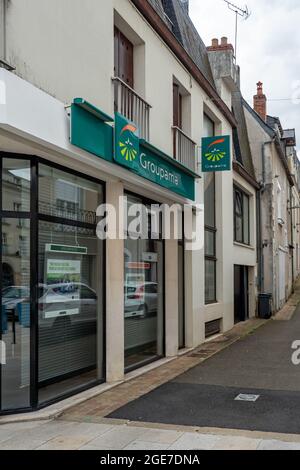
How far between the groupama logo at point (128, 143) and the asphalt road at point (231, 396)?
11.4 ft

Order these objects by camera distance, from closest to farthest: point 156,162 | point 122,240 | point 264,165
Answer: point 122,240, point 156,162, point 264,165

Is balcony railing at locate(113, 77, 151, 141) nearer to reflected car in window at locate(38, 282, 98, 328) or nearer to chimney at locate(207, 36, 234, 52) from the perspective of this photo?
reflected car in window at locate(38, 282, 98, 328)

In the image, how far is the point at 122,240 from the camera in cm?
851

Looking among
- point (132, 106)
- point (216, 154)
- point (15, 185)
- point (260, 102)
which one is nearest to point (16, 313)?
point (15, 185)

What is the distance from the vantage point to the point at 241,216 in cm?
1831

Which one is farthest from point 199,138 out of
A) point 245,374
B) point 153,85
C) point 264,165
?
point 264,165

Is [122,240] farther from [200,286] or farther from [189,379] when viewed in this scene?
[200,286]

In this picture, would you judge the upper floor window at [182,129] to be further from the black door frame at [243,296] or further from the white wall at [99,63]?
the black door frame at [243,296]

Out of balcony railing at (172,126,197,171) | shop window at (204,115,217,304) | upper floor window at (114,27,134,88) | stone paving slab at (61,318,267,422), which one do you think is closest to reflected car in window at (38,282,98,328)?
stone paving slab at (61,318,267,422)

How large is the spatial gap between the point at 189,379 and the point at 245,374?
103cm

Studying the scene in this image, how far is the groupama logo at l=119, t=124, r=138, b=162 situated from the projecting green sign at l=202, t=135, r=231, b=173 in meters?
3.85

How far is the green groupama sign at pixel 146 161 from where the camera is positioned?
7746mm

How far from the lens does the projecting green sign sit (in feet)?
38.4

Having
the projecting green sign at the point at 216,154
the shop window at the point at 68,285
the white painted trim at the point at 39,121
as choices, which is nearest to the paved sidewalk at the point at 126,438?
the shop window at the point at 68,285
